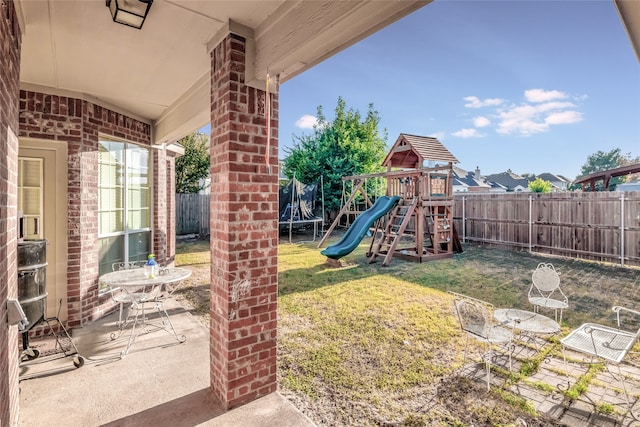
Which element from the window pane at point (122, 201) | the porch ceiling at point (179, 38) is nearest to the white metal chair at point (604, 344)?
the porch ceiling at point (179, 38)

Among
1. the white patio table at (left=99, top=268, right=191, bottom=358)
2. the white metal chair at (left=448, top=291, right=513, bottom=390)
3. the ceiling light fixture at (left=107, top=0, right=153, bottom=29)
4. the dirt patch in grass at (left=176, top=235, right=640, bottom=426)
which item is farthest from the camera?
the white patio table at (left=99, top=268, right=191, bottom=358)

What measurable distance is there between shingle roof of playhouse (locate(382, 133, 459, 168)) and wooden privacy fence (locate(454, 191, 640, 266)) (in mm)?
2313

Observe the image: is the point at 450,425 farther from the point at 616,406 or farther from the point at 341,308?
the point at 341,308

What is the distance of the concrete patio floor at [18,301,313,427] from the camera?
93.3 inches

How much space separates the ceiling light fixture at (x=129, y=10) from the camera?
2.04m

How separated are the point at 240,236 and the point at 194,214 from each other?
1333 cm

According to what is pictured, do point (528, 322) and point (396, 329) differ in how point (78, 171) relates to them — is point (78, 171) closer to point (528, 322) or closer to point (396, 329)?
point (396, 329)

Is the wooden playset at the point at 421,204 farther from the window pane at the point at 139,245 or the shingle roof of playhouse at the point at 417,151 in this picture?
the window pane at the point at 139,245

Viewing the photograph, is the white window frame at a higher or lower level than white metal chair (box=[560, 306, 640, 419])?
higher

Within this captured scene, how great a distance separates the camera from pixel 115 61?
3.12 meters

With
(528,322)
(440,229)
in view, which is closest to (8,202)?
(528,322)

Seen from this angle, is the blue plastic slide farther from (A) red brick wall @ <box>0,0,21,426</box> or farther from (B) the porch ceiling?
(A) red brick wall @ <box>0,0,21,426</box>

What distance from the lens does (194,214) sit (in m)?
14.7

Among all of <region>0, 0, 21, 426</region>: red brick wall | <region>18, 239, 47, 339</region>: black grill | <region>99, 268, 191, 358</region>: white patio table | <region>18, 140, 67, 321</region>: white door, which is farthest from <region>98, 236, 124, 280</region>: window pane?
<region>0, 0, 21, 426</region>: red brick wall
